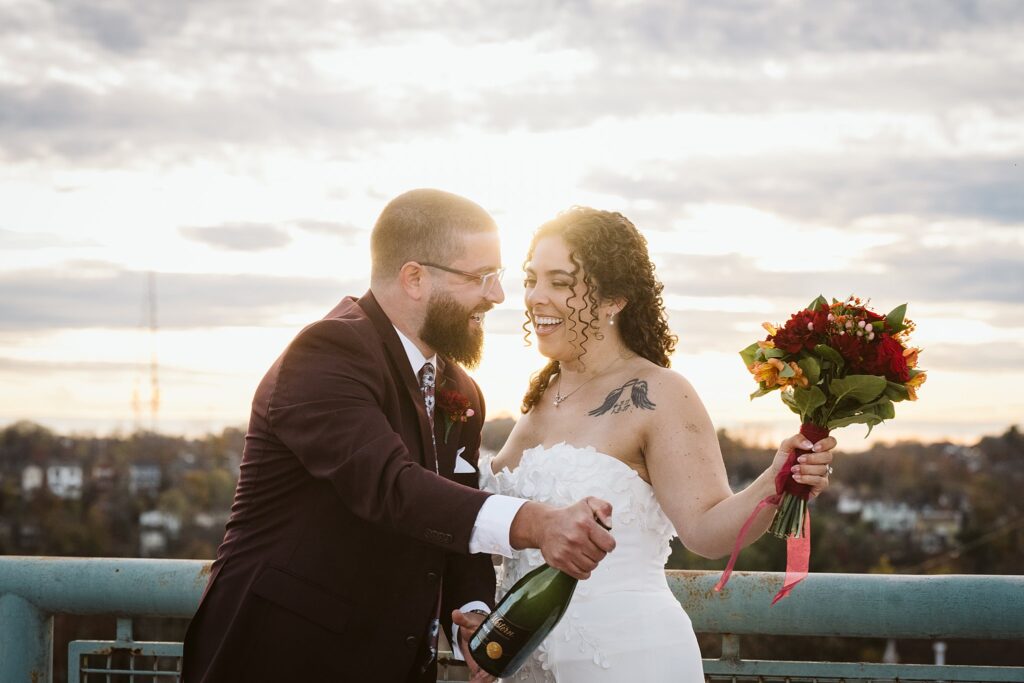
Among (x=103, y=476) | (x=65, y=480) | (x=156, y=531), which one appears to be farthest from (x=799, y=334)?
(x=65, y=480)

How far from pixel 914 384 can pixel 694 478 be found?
0.88m

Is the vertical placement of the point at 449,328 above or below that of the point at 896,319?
above

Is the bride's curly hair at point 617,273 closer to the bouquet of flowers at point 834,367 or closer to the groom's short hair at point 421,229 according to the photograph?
the groom's short hair at point 421,229

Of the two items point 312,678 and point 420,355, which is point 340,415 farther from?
point 312,678

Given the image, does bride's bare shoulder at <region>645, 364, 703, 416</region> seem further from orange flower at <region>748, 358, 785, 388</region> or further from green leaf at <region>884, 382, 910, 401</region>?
green leaf at <region>884, 382, 910, 401</region>

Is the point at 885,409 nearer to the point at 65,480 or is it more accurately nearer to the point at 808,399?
the point at 808,399

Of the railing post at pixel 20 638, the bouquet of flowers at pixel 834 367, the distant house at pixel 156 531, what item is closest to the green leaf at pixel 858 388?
the bouquet of flowers at pixel 834 367

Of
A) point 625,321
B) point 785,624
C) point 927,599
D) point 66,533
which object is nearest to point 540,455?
point 625,321

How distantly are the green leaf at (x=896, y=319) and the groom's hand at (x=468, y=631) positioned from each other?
5.34 ft

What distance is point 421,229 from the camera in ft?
12.6

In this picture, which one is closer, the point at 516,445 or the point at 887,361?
the point at 887,361

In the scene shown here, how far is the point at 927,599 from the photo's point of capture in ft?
12.7

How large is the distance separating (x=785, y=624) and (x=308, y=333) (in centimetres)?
199

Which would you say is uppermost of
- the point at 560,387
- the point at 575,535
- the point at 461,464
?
the point at 560,387
